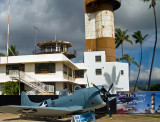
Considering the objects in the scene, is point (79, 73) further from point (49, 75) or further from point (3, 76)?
point (3, 76)

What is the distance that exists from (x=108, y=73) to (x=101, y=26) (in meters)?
12.1

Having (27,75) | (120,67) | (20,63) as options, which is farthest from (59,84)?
(120,67)

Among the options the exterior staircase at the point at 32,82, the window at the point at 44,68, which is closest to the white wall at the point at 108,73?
the window at the point at 44,68

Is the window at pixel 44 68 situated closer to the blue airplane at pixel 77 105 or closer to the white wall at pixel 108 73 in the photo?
the white wall at pixel 108 73

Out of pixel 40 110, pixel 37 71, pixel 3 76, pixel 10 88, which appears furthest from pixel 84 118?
pixel 3 76

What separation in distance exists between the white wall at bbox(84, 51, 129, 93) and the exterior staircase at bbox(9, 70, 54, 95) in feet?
33.4

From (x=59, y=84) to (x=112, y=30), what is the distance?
63.4ft

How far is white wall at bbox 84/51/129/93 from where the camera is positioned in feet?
108

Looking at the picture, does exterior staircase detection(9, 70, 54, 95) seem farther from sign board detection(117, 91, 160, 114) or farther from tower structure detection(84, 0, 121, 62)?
tower structure detection(84, 0, 121, 62)

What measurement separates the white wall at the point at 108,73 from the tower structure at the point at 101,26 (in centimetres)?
559

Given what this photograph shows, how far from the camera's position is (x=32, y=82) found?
2702 centimetres

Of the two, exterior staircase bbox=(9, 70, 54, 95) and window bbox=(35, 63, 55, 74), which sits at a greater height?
window bbox=(35, 63, 55, 74)

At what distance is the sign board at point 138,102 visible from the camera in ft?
56.2

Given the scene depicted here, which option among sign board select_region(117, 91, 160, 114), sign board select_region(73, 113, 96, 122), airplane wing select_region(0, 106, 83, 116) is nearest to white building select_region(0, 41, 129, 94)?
sign board select_region(117, 91, 160, 114)
